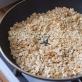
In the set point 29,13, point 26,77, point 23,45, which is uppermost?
point 29,13

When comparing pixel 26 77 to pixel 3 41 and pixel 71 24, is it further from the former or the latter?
pixel 71 24

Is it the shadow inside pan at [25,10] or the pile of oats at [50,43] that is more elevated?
the shadow inside pan at [25,10]

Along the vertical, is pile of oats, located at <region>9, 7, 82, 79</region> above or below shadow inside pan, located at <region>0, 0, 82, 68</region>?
below

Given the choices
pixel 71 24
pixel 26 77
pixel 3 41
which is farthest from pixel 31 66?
pixel 71 24

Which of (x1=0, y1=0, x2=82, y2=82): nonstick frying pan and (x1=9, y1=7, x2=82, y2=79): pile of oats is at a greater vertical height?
(x1=0, y1=0, x2=82, y2=82): nonstick frying pan
